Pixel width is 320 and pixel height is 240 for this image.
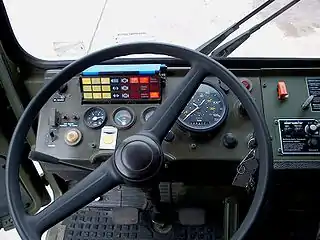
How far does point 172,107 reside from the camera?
1340 mm

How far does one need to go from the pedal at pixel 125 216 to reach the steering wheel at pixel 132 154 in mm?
698

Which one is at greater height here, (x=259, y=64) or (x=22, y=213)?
(x=259, y=64)

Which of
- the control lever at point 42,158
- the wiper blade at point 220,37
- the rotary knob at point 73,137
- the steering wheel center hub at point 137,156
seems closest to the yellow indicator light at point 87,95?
the rotary knob at point 73,137

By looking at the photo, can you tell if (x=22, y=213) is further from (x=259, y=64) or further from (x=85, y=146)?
(x=259, y=64)

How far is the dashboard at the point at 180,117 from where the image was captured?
5.51 feet

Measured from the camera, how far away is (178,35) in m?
1.90

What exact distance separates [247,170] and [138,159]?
0.43 m

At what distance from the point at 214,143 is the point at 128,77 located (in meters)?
0.34

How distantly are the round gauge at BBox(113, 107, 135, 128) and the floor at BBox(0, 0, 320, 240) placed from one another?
299 millimetres

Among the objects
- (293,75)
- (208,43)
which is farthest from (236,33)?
(293,75)

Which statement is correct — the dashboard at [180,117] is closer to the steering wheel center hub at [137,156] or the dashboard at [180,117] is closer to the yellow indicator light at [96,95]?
the yellow indicator light at [96,95]

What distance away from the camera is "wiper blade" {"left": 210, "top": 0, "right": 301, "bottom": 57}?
5.61ft

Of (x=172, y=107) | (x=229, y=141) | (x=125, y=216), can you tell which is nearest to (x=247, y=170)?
(x=229, y=141)

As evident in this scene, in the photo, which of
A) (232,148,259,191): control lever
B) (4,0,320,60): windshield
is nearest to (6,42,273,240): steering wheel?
(232,148,259,191): control lever
